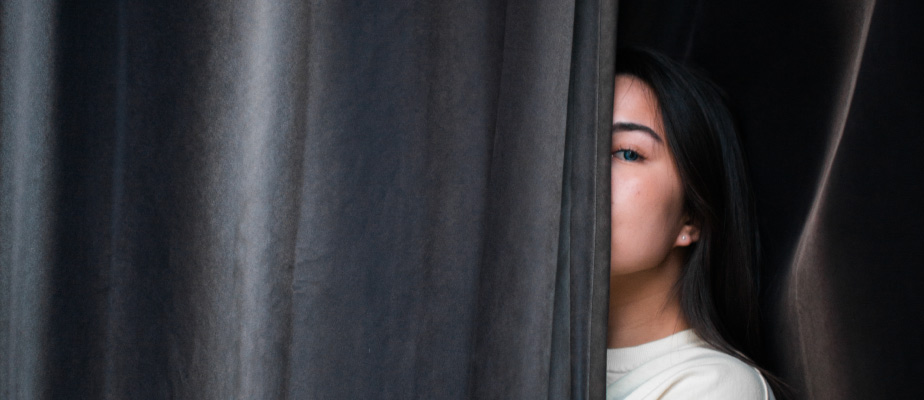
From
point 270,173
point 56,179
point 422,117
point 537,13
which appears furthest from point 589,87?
point 56,179

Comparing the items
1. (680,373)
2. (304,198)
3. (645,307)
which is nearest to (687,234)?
(645,307)

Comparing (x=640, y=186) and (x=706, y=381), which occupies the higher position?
(x=640, y=186)

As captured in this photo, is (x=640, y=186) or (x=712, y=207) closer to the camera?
(x=640, y=186)

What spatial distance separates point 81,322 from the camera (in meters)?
0.55

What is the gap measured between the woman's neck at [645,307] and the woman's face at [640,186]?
12 centimetres

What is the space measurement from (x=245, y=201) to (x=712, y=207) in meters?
0.91

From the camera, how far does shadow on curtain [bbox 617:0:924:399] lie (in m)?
0.92

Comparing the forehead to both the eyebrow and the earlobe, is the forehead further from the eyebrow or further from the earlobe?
the earlobe

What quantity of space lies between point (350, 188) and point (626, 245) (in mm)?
611

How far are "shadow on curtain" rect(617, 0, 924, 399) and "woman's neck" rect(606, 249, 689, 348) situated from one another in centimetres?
19

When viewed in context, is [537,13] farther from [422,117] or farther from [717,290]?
[717,290]

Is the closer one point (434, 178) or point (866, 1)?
point (434, 178)

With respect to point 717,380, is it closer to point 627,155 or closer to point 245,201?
point 627,155

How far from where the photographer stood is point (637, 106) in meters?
1.14
